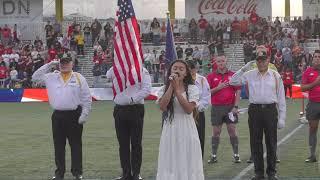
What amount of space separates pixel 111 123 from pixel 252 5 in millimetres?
27631

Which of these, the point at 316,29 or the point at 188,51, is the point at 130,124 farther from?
the point at 316,29

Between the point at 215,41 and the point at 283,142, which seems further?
the point at 215,41

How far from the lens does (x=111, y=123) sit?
69.8ft

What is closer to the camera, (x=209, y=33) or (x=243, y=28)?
(x=209, y=33)

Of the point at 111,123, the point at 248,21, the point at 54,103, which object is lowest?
the point at 111,123

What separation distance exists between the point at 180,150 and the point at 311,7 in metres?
40.0

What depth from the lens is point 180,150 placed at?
8281mm

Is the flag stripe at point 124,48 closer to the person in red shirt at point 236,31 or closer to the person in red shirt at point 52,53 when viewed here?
the person in red shirt at point 52,53

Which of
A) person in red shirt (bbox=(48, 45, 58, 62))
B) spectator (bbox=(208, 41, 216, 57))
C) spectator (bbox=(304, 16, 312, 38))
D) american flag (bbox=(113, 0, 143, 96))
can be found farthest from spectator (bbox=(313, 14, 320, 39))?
american flag (bbox=(113, 0, 143, 96))

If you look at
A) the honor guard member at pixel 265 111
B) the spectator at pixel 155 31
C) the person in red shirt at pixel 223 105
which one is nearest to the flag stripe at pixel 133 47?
the honor guard member at pixel 265 111

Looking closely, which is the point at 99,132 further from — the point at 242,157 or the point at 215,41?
the point at 215,41

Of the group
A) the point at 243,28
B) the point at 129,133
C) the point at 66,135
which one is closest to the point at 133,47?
the point at 129,133

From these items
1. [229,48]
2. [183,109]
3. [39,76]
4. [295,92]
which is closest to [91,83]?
[229,48]

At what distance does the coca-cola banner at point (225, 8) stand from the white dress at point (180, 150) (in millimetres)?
39017
